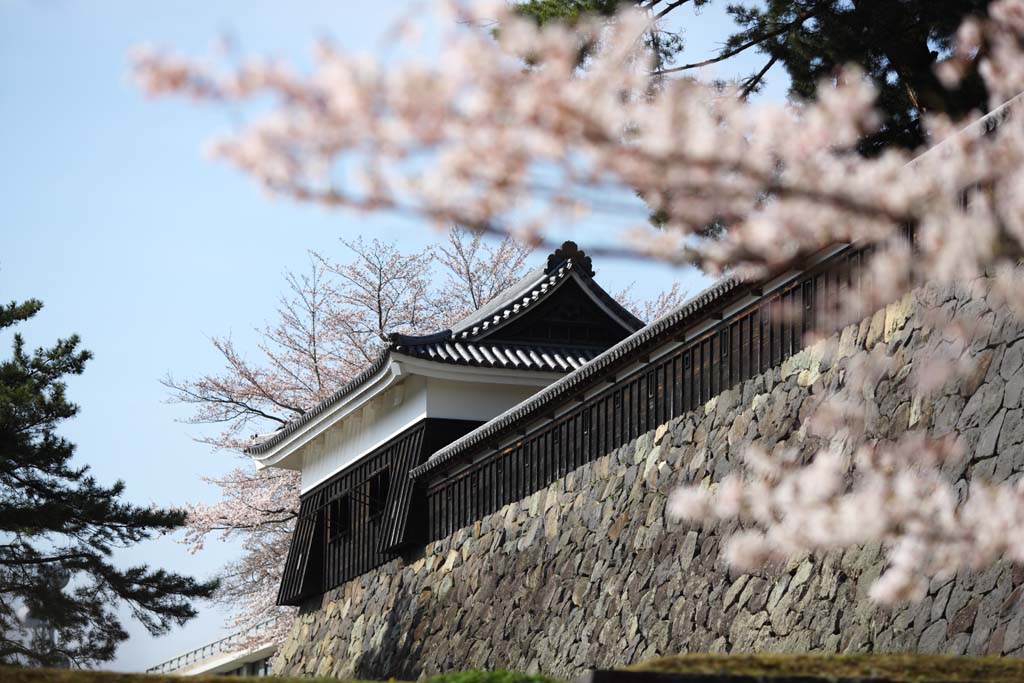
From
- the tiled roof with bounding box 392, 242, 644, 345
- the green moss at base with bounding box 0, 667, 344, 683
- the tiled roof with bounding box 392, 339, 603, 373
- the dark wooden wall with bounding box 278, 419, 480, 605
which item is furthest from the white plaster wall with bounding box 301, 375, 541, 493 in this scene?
the green moss at base with bounding box 0, 667, 344, 683

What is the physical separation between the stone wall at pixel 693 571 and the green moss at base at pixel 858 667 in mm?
1364

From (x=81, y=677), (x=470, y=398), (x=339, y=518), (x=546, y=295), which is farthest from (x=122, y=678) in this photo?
(x=339, y=518)

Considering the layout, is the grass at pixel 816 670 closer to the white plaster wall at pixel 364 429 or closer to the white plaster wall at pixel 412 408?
the white plaster wall at pixel 412 408

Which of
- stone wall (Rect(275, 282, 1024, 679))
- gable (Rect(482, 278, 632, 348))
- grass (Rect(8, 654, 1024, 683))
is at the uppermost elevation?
gable (Rect(482, 278, 632, 348))

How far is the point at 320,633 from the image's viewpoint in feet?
57.8

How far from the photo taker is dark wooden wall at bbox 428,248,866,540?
9367mm

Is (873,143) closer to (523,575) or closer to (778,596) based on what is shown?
(778,596)

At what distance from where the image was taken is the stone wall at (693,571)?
755 centimetres

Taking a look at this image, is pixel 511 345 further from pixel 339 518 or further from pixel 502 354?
pixel 339 518

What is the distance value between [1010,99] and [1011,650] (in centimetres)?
284

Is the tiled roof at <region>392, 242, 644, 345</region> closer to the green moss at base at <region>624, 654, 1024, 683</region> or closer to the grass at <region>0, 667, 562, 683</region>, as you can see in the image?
the grass at <region>0, 667, 562, 683</region>

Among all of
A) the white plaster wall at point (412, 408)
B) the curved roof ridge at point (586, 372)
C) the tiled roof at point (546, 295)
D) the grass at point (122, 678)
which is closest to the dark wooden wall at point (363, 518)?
the white plaster wall at point (412, 408)

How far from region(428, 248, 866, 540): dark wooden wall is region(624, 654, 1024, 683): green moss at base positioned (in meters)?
3.57

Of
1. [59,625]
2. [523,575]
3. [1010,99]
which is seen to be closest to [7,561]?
[59,625]
